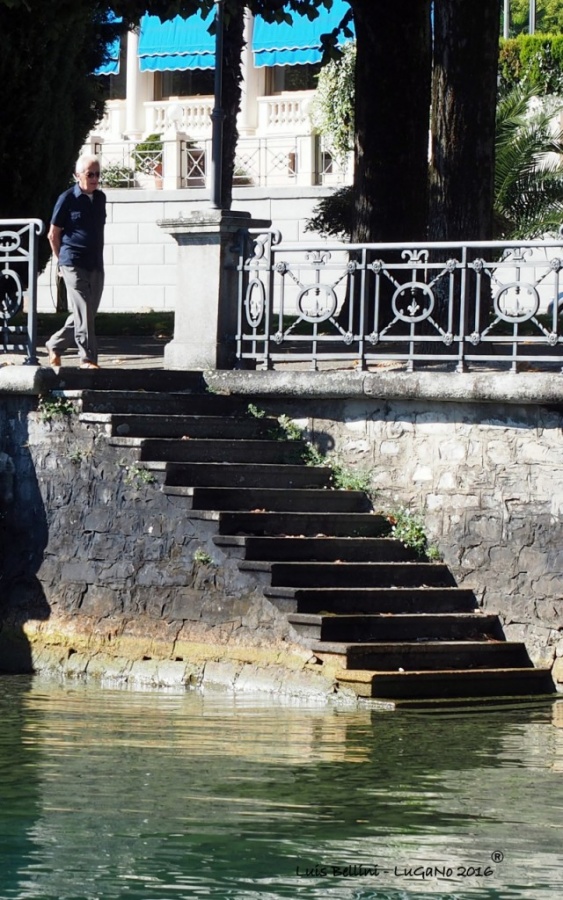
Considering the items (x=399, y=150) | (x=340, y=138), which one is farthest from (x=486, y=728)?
(x=340, y=138)

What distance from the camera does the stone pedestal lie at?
13609 millimetres

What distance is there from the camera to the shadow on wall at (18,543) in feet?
42.1

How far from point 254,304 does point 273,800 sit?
605cm

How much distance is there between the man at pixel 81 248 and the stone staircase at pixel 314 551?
53 cm

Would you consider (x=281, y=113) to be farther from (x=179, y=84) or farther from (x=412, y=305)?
(x=412, y=305)

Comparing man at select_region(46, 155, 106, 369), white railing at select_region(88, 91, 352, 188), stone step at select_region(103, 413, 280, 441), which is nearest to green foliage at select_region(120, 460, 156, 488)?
stone step at select_region(103, 413, 280, 441)

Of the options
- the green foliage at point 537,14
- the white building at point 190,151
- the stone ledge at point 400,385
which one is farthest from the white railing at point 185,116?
the stone ledge at point 400,385

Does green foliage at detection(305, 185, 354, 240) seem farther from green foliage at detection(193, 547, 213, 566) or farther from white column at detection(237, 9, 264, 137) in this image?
white column at detection(237, 9, 264, 137)

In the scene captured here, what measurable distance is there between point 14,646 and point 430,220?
5040 millimetres

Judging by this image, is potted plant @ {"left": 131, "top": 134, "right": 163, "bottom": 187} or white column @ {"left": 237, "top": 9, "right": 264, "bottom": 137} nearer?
potted plant @ {"left": 131, "top": 134, "right": 163, "bottom": 187}

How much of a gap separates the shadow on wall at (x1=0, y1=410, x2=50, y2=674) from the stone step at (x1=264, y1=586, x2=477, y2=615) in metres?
2.13

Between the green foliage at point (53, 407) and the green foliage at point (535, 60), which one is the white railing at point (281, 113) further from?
the green foliage at point (53, 407)

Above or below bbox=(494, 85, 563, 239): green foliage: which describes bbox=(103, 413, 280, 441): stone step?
below

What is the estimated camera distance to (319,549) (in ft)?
39.8
